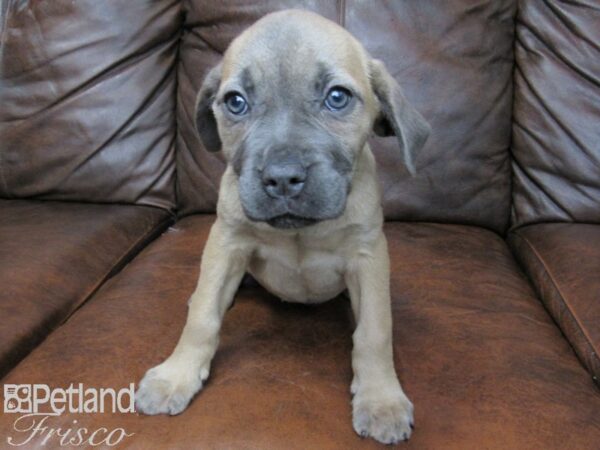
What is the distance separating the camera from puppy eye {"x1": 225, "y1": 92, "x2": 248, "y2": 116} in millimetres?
1543

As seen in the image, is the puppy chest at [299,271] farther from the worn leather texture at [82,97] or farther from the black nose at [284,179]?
the worn leather texture at [82,97]

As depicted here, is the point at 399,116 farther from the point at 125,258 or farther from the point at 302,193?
the point at 125,258

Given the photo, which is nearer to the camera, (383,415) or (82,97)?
(383,415)

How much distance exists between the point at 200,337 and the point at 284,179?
1.52ft

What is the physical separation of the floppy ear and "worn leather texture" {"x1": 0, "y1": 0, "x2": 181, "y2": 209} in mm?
884

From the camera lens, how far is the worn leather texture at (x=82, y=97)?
2617 millimetres

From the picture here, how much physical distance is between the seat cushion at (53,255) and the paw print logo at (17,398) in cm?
13

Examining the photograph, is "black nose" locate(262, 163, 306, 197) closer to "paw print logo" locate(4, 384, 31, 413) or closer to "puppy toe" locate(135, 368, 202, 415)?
"puppy toe" locate(135, 368, 202, 415)

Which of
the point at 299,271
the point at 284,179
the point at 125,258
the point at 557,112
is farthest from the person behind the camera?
the point at 557,112

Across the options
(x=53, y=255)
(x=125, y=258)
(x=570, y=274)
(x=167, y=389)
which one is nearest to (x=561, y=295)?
(x=570, y=274)

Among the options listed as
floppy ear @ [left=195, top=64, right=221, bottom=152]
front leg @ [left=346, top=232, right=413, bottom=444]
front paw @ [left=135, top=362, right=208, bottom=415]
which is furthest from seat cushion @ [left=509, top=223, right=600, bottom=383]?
floppy ear @ [left=195, top=64, right=221, bottom=152]

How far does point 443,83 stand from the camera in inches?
98.7

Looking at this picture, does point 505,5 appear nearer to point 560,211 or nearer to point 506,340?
point 560,211

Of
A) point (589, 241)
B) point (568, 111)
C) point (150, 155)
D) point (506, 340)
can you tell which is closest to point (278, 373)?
point (506, 340)
